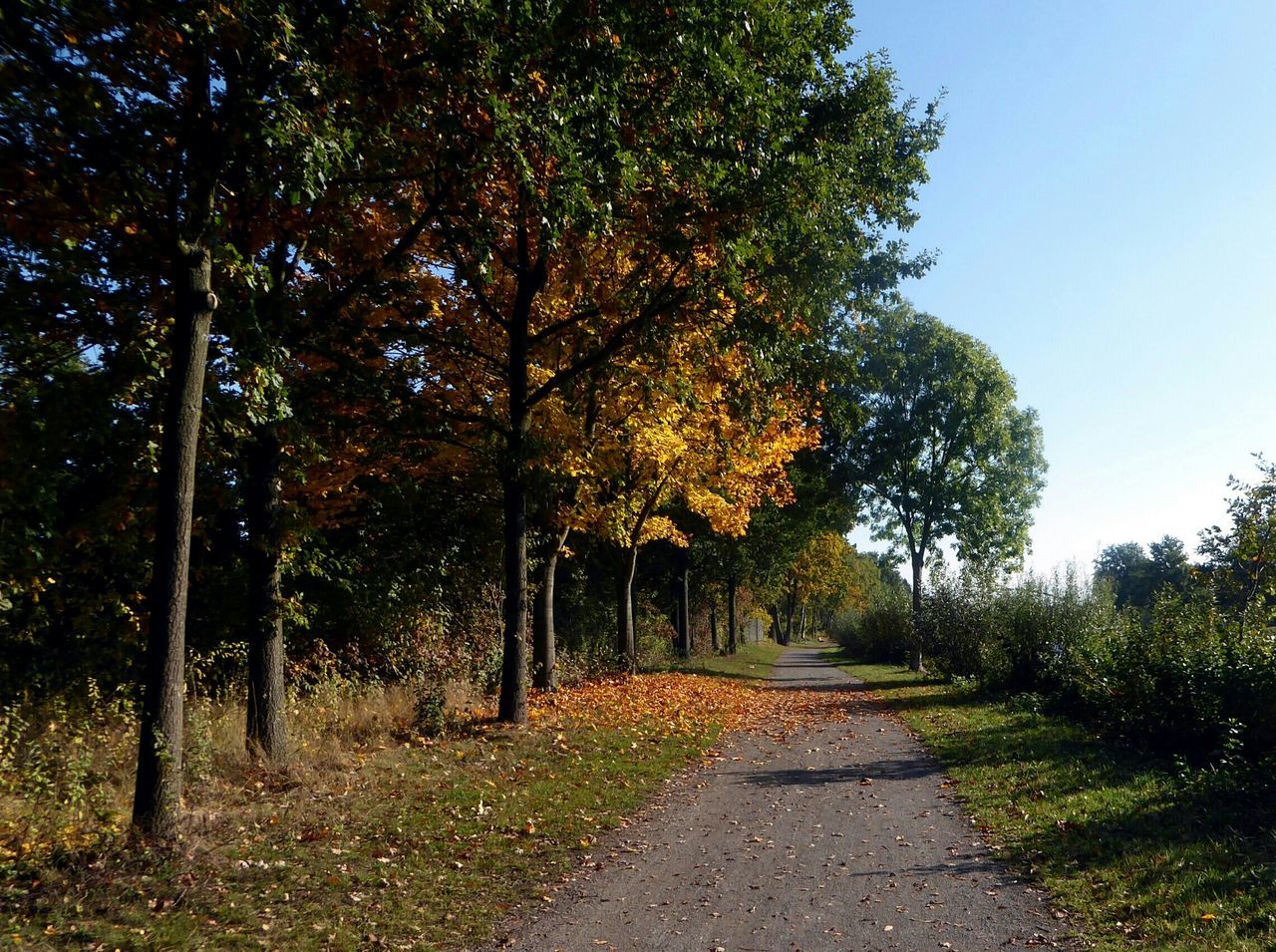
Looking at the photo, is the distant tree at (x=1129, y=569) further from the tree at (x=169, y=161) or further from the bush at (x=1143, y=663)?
the tree at (x=169, y=161)

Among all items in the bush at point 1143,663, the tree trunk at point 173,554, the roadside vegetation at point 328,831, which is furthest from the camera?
the bush at point 1143,663

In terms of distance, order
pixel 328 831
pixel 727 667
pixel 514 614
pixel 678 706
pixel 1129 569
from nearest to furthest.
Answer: pixel 328 831
pixel 514 614
pixel 678 706
pixel 727 667
pixel 1129 569

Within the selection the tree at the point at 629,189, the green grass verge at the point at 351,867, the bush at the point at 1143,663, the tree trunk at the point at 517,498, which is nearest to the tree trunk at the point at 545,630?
the tree at the point at 629,189

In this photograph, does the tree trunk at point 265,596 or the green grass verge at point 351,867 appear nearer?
the green grass verge at point 351,867

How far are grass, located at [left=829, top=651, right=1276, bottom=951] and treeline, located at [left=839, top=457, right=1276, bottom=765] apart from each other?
754mm

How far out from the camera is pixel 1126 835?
7750mm

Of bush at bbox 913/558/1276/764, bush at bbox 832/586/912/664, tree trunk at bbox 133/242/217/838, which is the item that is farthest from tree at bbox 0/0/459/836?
bush at bbox 832/586/912/664

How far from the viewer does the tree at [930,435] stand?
29.2 meters

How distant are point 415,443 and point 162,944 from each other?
8.81 meters

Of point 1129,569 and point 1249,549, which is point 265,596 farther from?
point 1129,569

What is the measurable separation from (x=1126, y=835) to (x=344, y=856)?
23.2 feet

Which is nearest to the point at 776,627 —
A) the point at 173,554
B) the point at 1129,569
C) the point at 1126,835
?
the point at 1129,569

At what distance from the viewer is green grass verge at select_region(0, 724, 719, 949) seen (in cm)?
525

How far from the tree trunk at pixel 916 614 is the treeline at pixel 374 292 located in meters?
15.0
